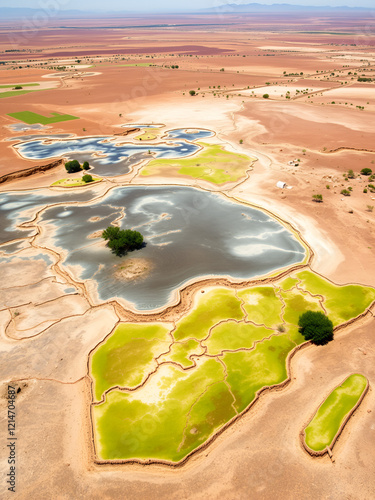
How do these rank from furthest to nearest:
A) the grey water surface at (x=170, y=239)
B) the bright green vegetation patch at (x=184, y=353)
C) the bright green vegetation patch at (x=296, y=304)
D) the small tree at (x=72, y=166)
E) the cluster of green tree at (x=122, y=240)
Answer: the small tree at (x=72, y=166) < the cluster of green tree at (x=122, y=240) < the grey water surface at (x=170, y=239) < the bright green vegetation patch at (x=296, y=304) < the bright green vegetation patch at (x=184, y=353)

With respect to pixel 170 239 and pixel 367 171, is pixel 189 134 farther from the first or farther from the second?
pixel 170 239

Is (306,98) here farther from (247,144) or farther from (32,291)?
(32,291)

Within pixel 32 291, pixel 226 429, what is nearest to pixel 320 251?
pixel 226 429

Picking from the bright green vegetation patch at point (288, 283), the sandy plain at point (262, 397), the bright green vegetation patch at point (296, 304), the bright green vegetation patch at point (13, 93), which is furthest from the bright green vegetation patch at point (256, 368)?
the bright green vegetation patch at point (13, 93)

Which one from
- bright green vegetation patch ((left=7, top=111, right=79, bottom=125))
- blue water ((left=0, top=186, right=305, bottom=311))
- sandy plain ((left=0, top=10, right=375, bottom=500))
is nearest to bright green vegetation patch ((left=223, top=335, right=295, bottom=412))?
sandy plain ((left=0, top=10, right=375, bottom=500))

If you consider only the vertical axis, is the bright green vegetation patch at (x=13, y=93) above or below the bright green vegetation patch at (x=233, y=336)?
above

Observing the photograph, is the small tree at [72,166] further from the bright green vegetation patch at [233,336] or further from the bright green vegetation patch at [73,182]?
the bright green vegetation patch at [233,336]

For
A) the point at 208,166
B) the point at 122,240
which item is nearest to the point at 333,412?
the point at 122,240
